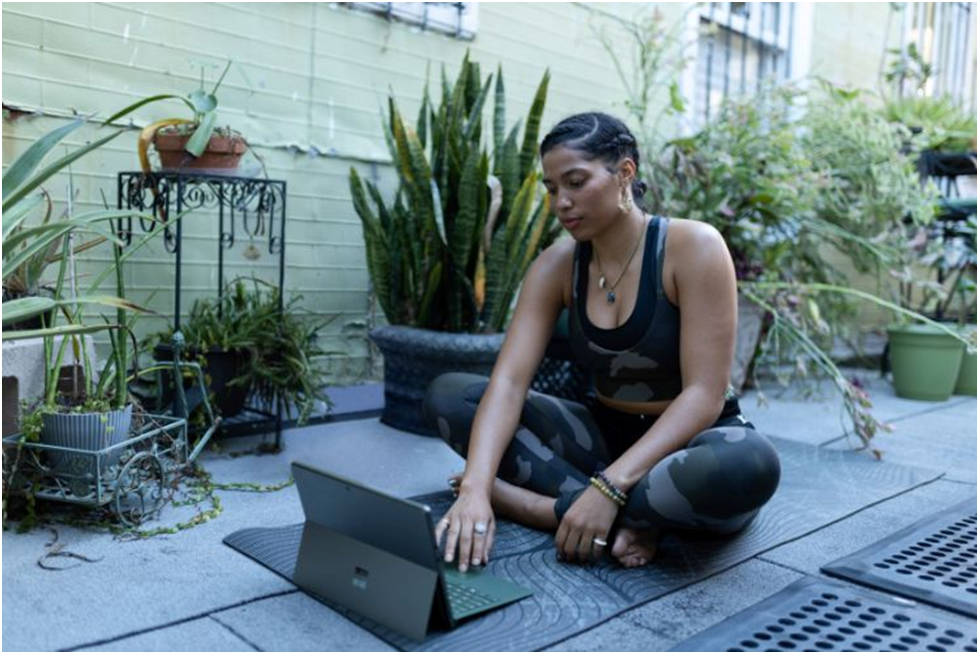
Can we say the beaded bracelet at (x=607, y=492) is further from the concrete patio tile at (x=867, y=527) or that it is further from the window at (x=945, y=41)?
the window at (x=945, y=41)

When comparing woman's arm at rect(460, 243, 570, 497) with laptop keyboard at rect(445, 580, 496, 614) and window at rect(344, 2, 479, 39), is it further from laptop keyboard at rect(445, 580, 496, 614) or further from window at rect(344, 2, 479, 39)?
window at rect(344, 2, 479, 39)

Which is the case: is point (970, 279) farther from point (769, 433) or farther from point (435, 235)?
point (435, 235)

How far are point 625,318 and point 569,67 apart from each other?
117 inches

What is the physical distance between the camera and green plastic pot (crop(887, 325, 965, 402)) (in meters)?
4.70

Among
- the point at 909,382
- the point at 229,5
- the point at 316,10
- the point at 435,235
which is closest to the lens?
the point at 435,235

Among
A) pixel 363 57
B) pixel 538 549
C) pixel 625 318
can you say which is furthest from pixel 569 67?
pixel 538 549

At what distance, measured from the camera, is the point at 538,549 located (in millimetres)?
2191

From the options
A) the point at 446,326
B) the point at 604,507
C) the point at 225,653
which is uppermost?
the point at 446,326

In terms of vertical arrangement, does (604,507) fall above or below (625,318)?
below

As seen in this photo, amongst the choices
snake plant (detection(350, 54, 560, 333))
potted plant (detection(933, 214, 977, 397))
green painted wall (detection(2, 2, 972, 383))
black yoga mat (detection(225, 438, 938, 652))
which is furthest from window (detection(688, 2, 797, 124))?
black yoga mat (detection(225, 438, 938, 652))

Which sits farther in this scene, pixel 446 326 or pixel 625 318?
pixel 446 326

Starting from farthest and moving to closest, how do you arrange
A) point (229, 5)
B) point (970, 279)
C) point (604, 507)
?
point (970, 279) < point (229, 5) < point (604, 507)

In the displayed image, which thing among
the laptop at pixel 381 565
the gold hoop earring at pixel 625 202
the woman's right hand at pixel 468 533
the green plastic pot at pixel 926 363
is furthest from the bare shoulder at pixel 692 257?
the green plastic pot at pixel 926 363

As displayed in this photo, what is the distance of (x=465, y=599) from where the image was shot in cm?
183
